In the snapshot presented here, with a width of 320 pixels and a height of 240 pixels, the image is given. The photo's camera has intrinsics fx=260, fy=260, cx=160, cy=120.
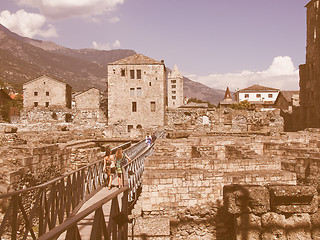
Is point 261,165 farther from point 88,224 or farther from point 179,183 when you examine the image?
point 88,224

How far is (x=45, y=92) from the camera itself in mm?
46500

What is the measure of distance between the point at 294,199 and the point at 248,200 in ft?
2.34

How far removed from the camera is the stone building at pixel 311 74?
3262 centimetres

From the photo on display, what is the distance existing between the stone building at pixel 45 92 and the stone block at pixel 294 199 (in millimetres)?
46190

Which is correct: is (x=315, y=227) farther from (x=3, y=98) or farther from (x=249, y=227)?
(x=3, y=98)

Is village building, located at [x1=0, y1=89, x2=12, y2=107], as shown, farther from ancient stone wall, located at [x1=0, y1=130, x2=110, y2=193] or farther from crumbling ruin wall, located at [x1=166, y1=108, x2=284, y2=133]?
ancient stone wall, located at [x1=0, y1=130, x2=110, y2=193]

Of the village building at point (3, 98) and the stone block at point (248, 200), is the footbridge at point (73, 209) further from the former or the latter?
the village building at point (3, 98)

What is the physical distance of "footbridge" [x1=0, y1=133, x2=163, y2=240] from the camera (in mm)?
3084

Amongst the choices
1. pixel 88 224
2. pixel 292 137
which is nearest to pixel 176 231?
pixel 88 224

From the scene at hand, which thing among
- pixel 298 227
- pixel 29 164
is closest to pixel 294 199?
pixel 298 227

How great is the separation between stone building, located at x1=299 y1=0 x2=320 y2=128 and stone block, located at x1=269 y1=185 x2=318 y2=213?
108 feet

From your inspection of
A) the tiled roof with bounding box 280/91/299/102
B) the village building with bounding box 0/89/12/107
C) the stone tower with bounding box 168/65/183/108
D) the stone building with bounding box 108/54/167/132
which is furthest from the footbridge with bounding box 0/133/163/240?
the stone tower with bounding box 168/65/183/108

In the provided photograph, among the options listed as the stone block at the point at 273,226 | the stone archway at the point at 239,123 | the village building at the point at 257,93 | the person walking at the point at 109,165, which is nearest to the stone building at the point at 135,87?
the stone archway at the point at 239,123

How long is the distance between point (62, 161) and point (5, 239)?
5.13 m
